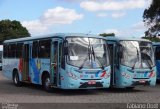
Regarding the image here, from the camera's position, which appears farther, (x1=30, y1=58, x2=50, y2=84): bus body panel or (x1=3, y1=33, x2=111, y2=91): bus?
(x1=30, y1=58, x2=50, y2=84): bus body panel

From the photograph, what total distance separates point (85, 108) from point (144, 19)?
40203 mm

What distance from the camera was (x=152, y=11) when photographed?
5000cm

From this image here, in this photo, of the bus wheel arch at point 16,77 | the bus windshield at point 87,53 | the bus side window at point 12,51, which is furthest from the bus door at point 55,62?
the bus side window at point 12,51

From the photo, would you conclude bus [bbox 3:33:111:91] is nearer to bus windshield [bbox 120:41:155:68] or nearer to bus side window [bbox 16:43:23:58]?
bus windshield [bbox 120:41:155:68]

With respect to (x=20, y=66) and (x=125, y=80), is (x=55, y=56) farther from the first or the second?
(x=20, y=66)

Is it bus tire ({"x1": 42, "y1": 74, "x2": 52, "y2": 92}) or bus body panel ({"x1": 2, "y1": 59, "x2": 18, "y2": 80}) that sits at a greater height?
bus body panel ({"x1": 2, "y1": 59, "x2": 18, "y2": 80})

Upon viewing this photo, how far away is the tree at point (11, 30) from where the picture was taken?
85375mm

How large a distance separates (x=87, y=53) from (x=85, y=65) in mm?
565

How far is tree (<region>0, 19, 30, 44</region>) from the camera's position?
85.4 m

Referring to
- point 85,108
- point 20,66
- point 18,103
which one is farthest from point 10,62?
point 85,108

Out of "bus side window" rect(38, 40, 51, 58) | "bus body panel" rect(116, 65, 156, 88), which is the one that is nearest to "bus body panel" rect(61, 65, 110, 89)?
"bus body panel" rect(116, 65, 156, 88)

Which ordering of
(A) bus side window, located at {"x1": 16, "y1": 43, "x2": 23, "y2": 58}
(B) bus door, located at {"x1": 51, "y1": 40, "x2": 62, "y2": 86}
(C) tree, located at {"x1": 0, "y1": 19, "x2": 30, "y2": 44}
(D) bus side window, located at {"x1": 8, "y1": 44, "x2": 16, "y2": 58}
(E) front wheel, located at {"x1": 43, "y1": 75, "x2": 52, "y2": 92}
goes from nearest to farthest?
(B) bus door, located at {"x1": 51, "y1": 40, "x2": 62, "y2": 86}, (E) front wheel, located at {"x1": 43, "y1": 75, "x2": 52, "y2": 92}, (A) bus side window, located at {"x1": 16, "y1": 43, "x2": 23, "y2": 58}, (D) bus side window, located at {"x1": 8, "y1": 44, "x2": 16, "y2": 58}, (C) tree, located at {"x1": 0, "y1": 19, "x2": 30, "y2": 44}

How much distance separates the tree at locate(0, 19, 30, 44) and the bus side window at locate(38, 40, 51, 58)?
6465cm

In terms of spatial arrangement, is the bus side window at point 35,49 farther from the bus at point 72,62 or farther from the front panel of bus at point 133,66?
the front panel of bus at point 133,66
